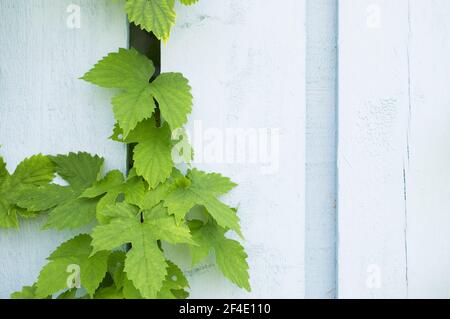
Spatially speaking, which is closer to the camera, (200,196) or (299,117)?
(200,196)

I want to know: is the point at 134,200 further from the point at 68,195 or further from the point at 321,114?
the point at 321,114

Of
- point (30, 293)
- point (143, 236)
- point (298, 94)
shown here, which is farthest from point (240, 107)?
point (30, 293)

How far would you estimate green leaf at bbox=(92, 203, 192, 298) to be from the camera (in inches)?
35.9

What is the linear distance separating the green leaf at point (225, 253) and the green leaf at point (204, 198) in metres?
0.06

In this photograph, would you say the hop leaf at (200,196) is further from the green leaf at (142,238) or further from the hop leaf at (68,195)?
the hop leaf at (68,195)

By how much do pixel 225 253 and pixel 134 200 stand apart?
0.20m

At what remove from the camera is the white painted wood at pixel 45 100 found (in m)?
1.11

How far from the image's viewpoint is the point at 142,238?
94 centimetres
